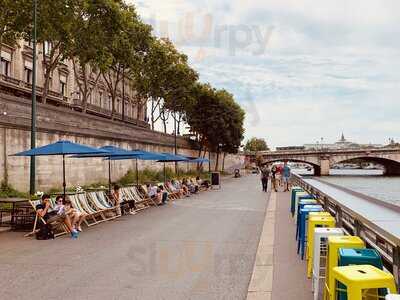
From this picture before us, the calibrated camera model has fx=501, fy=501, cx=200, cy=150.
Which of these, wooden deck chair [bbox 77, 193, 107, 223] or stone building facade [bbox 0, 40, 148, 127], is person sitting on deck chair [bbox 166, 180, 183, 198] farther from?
stone building facade [bbox 0, 40, 148, 127]

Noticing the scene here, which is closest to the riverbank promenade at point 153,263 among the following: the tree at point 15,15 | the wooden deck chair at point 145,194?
the wooden deck chair at point 145,194

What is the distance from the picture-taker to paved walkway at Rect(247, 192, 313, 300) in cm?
660

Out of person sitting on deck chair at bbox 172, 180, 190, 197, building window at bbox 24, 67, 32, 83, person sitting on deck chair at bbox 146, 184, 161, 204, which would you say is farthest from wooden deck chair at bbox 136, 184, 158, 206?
building window at bbox 24, 67, 32, 83

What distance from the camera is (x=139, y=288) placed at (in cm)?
680

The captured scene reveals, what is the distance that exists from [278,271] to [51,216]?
6.15 m

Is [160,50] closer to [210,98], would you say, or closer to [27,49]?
[27,49]

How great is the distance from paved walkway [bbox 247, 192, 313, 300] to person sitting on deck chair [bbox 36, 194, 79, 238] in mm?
4443

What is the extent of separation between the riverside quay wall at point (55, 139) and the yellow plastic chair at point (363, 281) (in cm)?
1678

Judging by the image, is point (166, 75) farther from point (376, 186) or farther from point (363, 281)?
point (363, 281)

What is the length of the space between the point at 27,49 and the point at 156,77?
1177cm

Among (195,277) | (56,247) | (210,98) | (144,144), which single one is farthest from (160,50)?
(195,277)

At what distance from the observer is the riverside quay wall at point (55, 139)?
797 inches

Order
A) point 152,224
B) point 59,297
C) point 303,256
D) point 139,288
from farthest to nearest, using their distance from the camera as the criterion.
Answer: point 152,224 < point 303,256 < point 139,288 < point 59,297

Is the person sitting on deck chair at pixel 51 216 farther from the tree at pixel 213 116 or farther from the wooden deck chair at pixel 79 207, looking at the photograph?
the tree at pixel 213 116
